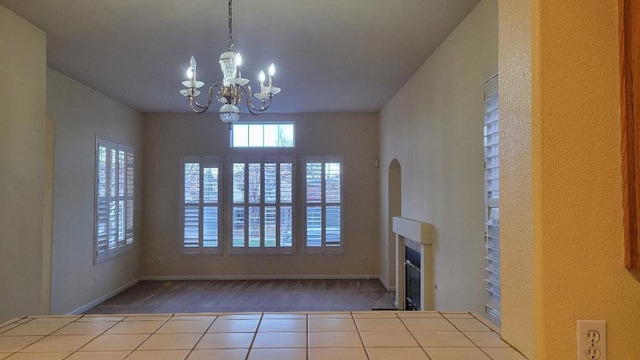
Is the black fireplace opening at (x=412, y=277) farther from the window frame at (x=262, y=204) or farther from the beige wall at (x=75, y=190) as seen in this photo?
the beige wall at (x=75, y=190)

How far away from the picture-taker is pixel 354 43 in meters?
3.59

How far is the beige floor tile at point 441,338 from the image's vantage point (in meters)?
1.18

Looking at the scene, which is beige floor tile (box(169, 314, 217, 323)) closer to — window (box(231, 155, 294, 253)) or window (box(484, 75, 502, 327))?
window (box(484, 75, 502, 327))

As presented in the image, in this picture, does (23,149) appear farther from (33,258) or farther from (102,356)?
(102,356)

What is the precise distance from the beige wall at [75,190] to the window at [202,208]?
138 centimetres

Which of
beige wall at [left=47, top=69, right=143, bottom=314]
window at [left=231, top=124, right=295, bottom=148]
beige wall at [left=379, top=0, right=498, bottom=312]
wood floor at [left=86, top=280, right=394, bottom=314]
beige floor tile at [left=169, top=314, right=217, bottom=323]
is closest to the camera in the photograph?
beige floor tile at [left=169, top=314, right=217, bottom=323]

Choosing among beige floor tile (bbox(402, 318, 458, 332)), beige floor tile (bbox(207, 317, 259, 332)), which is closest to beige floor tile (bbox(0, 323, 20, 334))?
beige floor tile (bbox(207, 317, 259, 332))

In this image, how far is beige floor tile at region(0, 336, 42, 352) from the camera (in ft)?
3.84

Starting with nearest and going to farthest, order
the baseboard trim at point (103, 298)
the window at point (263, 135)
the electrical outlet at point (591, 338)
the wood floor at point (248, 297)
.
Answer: the electrical outlet at point (591, 338), the baseboard trim at point (103, 298), the wood floor at point (248, 297), the window at point (263, 135)

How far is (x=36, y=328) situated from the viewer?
1351 mm

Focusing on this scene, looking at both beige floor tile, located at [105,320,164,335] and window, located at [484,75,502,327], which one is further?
window, located at [484,75,502,327]

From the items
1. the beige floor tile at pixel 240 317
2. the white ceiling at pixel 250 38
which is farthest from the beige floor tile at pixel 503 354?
the white ceiling at pixel 250 38

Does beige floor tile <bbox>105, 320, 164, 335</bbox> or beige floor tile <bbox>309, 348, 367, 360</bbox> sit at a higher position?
beige floor tile <bbox>309, 348, 367, 360</bbox>

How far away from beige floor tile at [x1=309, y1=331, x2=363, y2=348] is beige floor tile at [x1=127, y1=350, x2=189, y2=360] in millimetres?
359
